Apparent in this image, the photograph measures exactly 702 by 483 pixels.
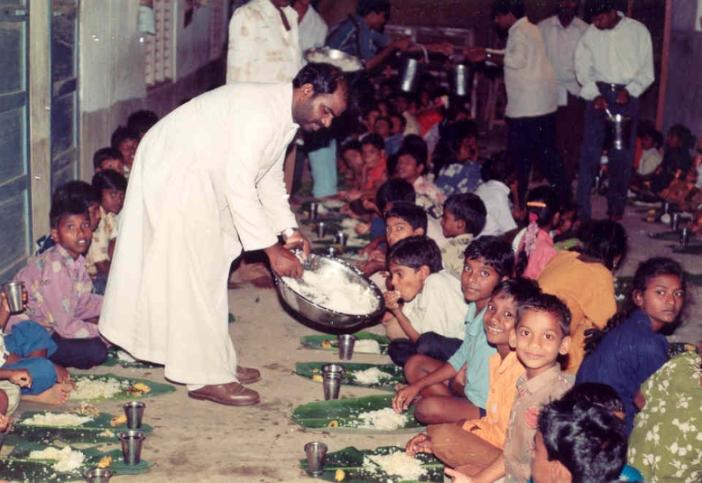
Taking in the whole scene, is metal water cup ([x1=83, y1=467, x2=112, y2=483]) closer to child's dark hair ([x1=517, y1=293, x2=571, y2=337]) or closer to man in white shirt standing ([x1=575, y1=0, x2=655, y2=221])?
child's dark hair ([x1=517, y1=293, x2=571, y2=337])

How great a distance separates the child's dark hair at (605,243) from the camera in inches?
223

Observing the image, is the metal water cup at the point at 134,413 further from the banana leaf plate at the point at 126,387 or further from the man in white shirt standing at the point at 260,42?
the man in white shirt standing at the point at 260,42

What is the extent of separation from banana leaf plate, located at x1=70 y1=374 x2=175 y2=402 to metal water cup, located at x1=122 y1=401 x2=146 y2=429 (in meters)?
0.42

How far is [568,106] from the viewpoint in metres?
12.7

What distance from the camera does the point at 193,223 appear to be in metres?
5.30

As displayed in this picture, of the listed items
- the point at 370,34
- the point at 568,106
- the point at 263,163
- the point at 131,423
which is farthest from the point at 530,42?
the point at 131,423

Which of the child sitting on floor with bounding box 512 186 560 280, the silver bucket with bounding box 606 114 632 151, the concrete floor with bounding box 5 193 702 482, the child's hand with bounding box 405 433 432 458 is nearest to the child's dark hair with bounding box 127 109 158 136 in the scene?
the concrete floor with bounding box 5 193 702 482

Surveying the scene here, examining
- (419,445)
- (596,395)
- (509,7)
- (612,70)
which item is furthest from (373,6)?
(596,395)

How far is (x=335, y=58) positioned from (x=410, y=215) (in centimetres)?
394

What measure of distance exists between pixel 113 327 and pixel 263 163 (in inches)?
46.7

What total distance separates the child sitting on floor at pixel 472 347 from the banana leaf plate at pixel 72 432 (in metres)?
1.41

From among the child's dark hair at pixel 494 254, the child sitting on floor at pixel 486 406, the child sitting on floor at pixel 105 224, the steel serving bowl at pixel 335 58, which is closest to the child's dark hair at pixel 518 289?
the child sitting on floor at pixel 486 406

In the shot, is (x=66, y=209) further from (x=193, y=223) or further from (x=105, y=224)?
(x=105, y=224)

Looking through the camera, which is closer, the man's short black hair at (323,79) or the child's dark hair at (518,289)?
the child's dark hair at (518,289)
